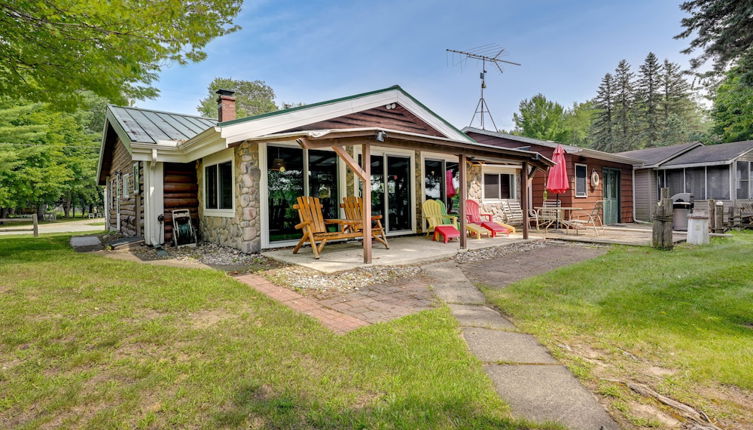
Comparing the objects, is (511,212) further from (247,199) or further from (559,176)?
(247,199)

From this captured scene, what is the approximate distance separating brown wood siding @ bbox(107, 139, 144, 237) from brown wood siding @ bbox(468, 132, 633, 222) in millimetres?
11468

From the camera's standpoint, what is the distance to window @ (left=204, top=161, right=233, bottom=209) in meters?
7.06

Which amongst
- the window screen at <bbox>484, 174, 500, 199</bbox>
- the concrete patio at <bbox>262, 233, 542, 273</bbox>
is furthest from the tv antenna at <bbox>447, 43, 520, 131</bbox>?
A: the concrete patio at <bbox>262, 233, 542, 273</bbox>

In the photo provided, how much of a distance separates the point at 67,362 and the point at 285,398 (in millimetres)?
1554

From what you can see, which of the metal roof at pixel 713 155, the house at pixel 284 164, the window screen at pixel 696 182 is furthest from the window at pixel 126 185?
the window screen at pixel 696 182

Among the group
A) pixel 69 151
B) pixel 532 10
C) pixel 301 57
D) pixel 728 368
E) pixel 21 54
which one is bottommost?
pixel 728 368

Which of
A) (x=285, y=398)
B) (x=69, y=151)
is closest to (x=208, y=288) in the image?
(x=285, y=398)

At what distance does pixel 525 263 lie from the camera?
5617mm

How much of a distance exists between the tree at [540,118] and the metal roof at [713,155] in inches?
651

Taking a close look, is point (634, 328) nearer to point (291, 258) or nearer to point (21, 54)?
point (291, 258)

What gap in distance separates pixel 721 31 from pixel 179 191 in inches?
435

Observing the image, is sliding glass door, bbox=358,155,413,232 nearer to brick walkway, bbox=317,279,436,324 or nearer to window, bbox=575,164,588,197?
brick walkway, bbox=317,279,436,324

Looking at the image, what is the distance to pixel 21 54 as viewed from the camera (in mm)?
5582

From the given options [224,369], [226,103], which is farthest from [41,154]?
[224,369]
